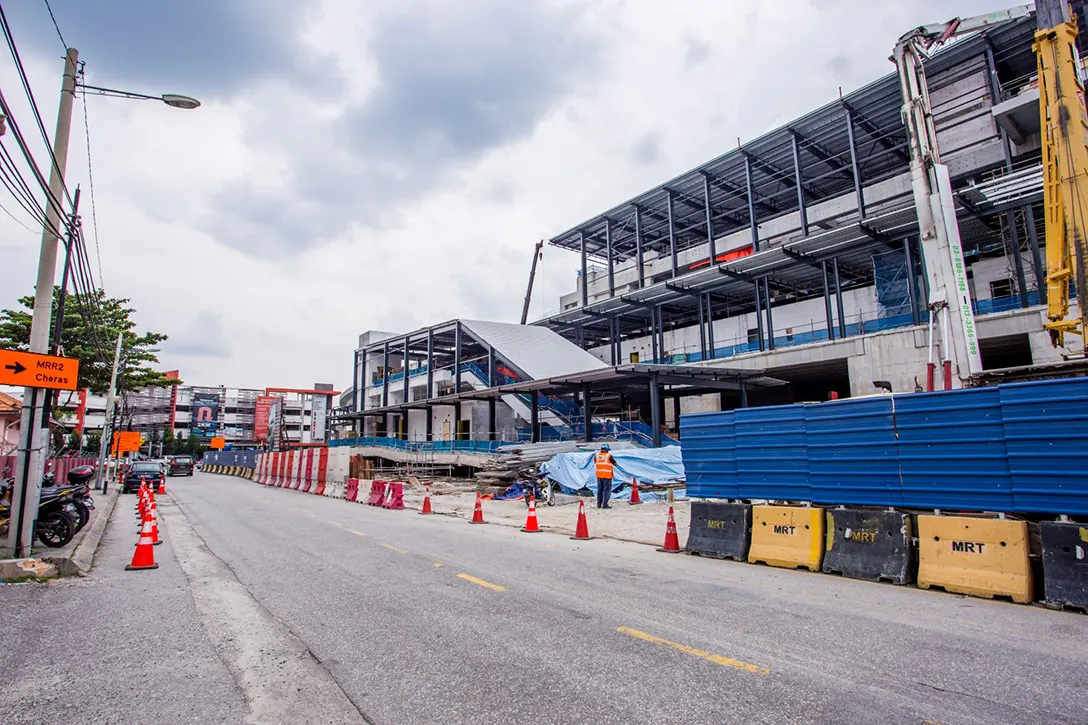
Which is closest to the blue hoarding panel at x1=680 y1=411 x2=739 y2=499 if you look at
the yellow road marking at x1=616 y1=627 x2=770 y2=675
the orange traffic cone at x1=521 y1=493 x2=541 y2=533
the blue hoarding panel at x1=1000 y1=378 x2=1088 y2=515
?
the blue hoarding panel at x1=1000 y1=378 x2=1088 y2=515

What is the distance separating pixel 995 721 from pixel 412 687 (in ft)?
12.3

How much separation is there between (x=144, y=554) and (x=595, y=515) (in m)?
10.7

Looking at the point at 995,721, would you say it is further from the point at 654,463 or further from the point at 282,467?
the point at 282,467

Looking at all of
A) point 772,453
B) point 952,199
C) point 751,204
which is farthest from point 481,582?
point 751,204

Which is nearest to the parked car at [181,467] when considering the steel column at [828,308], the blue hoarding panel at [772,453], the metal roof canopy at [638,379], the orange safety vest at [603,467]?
the metal roof canopy at [638,379]

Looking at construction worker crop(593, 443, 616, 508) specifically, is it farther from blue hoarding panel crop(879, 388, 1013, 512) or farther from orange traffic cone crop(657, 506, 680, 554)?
blue hoarding panel crop(879, 388, 1013, 512)

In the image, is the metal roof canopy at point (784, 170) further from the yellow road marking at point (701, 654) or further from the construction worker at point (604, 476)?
the yellow road marking at point (701, 654)

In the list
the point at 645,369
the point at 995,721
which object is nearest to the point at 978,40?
the point at 645,369

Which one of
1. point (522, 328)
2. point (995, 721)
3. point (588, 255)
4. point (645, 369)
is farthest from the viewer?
point (588, 255)

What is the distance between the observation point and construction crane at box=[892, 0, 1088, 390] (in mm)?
12750

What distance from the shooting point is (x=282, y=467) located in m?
35.0

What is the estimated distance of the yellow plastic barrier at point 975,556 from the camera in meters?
6.84

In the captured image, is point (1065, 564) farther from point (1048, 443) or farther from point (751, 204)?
point (751, 204)

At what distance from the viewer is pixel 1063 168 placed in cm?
1295
